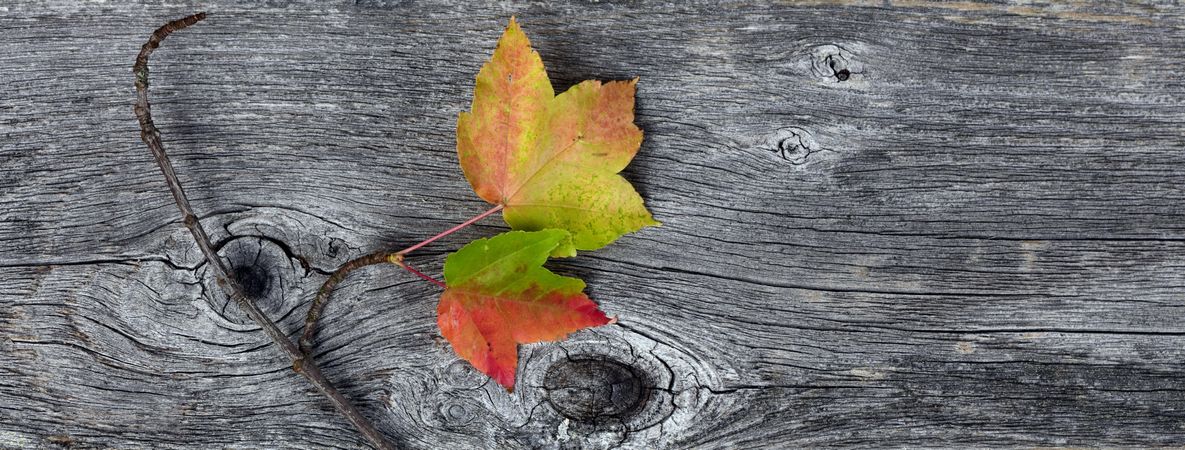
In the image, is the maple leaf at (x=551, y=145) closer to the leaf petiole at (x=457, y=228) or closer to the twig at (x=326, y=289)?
the leaf petiole at (x=457, y=228)

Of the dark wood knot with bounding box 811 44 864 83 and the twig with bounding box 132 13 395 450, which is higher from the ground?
the dark wood knot with bounding box 811 44 864 83

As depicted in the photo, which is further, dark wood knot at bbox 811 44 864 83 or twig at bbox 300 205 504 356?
dark wood knot at bbox 811 44 864 83

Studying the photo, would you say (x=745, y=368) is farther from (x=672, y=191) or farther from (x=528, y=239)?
(x=528, y=239)

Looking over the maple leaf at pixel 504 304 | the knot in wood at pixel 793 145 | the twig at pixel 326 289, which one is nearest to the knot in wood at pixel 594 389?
the maple leaf at pixel 504 304

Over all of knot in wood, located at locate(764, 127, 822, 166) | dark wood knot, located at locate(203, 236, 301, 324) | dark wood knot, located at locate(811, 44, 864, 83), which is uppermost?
dark wood knot, located at locate(811, 44, 864, 83)

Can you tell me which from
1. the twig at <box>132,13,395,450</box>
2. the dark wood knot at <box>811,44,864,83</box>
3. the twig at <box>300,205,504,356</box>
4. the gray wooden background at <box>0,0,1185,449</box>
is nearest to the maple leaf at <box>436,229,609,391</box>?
the twig at <box>300,205,504,356</box>

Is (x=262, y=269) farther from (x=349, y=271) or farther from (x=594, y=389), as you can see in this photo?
(x=594, y=389)

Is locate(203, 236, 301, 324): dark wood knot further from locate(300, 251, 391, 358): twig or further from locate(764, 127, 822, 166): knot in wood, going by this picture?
locate(764, 127, 822, 166): knot in wood
